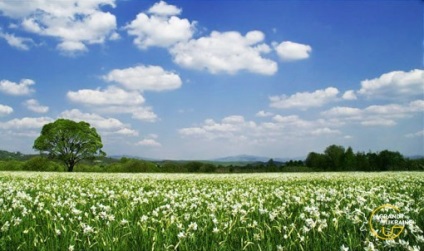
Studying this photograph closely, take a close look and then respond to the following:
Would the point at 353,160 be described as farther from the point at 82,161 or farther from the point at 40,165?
the point at 40,165

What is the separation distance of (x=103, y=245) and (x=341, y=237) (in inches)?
144

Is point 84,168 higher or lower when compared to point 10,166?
lower

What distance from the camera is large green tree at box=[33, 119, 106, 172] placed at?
77.1 m

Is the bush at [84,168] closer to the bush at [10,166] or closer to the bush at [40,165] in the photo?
the bush at [40,165]

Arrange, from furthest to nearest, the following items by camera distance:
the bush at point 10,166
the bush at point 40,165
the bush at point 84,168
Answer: the bush at point 84,168 → the bush at point 40,165 → the bush at point 10,166

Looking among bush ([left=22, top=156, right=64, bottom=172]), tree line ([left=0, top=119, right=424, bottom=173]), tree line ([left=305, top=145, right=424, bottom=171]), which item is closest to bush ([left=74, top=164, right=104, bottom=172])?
tree line ([left=0, top=119, right=424, bottom=173])

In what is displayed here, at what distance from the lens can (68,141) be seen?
258 feet

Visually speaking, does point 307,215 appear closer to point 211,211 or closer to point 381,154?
point 211,211

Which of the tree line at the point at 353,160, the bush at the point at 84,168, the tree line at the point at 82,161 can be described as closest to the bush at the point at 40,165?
the tree line at the point at 82,161

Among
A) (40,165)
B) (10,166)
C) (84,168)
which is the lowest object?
(84,168)

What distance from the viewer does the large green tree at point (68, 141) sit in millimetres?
77125

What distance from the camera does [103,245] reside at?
5523 millimetres

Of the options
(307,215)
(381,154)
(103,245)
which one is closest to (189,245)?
(103,245)

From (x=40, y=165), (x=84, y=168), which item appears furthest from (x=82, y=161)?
(x=40, y=165)
